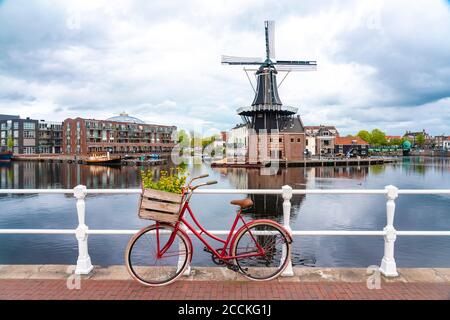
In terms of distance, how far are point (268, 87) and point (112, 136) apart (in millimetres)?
65651

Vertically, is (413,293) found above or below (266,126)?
below

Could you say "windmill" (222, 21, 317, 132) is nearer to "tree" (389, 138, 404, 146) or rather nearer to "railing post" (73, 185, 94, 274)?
"railing post" (73, 185, 94, 274)

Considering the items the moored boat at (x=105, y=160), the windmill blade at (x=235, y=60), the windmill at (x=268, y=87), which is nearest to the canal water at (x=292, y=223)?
the windmill at (x=268, y=87)

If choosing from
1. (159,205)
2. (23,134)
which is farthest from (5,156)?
(159,205)

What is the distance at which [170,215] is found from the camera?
4.16 m

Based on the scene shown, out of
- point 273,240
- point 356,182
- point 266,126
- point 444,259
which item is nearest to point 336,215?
point 444,259

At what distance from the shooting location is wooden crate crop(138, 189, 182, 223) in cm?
409

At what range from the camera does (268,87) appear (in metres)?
61.0

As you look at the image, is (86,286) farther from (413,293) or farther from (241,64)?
(241,64)

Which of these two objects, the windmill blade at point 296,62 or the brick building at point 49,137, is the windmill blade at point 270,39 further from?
the brick building at point 49,137

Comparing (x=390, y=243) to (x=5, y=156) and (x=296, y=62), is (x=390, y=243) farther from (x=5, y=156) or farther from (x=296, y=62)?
(x=5, y=156)

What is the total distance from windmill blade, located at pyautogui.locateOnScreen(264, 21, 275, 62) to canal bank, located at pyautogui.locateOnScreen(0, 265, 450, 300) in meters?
62.8

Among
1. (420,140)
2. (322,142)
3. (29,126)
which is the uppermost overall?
(29,126)
